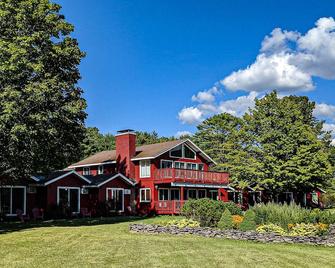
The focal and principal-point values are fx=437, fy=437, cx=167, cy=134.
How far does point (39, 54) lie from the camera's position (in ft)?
67.2

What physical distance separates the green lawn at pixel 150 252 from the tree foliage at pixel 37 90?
4435mm

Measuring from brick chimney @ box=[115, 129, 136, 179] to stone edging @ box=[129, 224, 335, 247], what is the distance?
57.6ft

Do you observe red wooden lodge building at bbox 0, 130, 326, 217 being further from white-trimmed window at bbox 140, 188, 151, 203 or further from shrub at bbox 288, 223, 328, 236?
shrub at bbox 288, 223, 328, 236

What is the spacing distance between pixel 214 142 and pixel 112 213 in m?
33.4

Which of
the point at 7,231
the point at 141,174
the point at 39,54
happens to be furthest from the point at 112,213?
the point at 39,54

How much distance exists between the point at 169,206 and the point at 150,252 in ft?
68.1

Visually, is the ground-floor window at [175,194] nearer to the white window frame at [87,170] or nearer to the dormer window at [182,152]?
the dormer window at [182,152]

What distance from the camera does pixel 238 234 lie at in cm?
1627

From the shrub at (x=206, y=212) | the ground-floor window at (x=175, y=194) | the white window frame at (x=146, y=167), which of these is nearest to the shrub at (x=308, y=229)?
the shrub at (x=206, y=212)

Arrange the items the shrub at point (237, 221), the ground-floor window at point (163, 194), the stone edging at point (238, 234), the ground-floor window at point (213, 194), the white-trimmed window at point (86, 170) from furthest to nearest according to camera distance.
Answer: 1. the ground-floor window at point (213, 194)
2. the white-trimmed window at point (86, 170)
3. the ground-floor window at point (163, 194)
4. the shrub at point (237, 221)
5. the stone edging at point (238, 234)

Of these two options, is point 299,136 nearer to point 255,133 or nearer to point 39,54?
point 255,133

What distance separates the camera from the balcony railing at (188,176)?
33656mm

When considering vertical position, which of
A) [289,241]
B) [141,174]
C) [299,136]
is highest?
[299,136]

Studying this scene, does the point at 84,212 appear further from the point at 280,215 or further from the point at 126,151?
the point at 280,215
